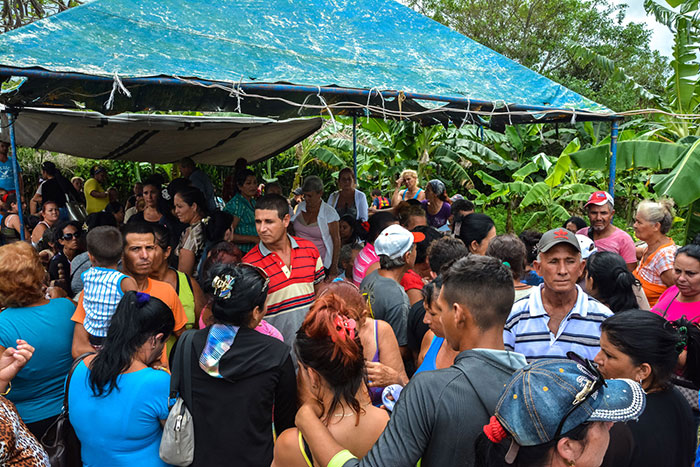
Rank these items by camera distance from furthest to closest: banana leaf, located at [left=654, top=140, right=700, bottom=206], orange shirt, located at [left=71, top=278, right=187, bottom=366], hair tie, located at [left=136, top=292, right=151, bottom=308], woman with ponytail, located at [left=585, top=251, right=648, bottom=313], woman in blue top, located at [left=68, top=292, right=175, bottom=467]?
1. banana leaf, located at [left=654, top=140, right=700, bottom=206]
2. woman with ponytail, located at [left=585, top=251, right=648, bottom=313]
3. orange shirt, located at [left=71, top=278, right=187, bottom=366]
4. hair tie, located at [left=136, top=292, right=151, bottom=308]
5. woman in blue top, located at [left=68, top=292, right=175, bottom=467]

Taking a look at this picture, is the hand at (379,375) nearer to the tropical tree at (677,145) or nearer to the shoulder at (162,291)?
the shoulder at (162,291)

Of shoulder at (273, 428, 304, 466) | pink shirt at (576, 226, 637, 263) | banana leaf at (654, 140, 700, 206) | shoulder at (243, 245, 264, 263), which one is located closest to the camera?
shoulder at (273, 428, 304, 466)

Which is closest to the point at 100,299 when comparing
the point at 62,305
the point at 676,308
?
the point at 62,305

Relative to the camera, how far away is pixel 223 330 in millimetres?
2438

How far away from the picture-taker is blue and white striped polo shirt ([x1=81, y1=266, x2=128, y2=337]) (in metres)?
2.94

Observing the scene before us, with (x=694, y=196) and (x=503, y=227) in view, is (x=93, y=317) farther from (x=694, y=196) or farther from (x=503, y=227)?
(x=503, y=227)

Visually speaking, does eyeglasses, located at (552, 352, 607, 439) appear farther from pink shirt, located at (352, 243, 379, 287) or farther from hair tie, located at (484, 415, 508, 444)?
pink shirt, located at (352, 243, 379, 287)

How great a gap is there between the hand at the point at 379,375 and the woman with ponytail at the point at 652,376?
989mm

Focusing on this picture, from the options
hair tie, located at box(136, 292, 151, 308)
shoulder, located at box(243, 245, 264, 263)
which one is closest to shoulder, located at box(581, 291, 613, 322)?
shoulder, located at box(243, 245, 264, 263)

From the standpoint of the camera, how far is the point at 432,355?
260 cm

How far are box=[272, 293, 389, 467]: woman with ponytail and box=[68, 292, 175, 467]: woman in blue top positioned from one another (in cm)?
73

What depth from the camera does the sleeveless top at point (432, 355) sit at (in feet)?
8.41

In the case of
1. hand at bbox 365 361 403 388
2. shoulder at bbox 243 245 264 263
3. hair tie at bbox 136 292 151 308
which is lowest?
shoulder at bbox 243 245 264 263

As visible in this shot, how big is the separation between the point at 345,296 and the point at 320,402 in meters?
0.73
